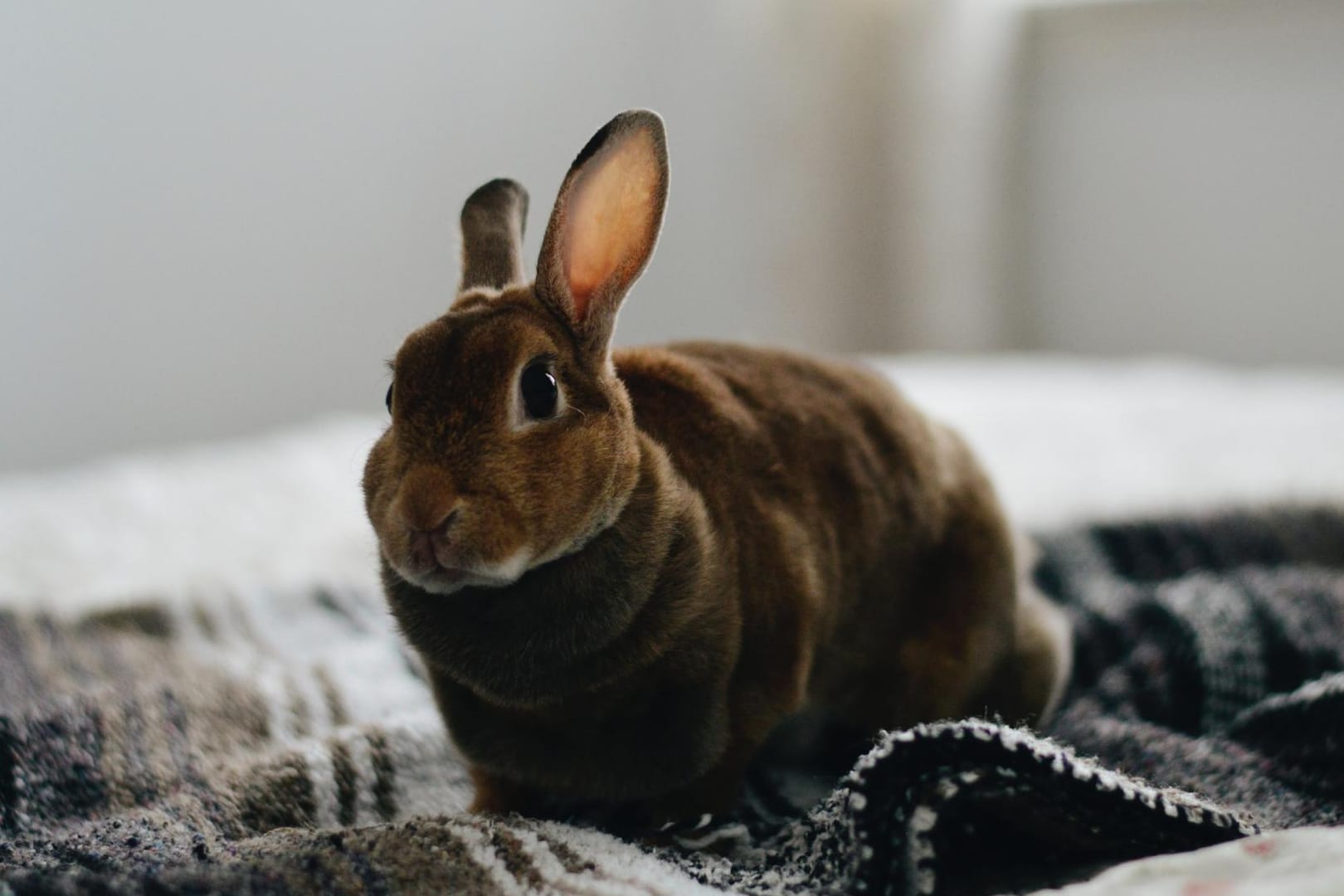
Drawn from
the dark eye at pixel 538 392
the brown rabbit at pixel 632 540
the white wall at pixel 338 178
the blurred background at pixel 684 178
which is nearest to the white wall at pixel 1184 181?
the blurred background at pixel 684 178

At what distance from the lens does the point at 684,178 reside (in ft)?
11.4

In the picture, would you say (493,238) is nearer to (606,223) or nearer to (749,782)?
(606,223)

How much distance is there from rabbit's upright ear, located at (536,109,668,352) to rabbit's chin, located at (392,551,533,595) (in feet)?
0.59

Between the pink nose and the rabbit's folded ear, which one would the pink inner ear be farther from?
the pink nose

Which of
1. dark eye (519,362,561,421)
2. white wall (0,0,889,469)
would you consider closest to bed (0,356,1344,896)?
dark eye (519,362,561,421)

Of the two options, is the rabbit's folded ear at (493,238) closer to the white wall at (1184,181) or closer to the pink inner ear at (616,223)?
the pink inner ear at (616,223)

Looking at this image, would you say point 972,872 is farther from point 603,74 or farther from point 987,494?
point 603,74

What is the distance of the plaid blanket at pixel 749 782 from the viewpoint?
0.78 meters

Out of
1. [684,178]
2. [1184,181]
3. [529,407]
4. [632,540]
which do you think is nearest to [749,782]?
[632,540]

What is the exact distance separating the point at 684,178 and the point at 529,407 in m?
2.74

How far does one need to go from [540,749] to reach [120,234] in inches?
94.4

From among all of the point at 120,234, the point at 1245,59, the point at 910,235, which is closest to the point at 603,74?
the point at 910,235

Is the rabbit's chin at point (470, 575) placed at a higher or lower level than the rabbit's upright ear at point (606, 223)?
lower

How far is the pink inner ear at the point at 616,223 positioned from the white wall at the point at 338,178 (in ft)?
6.53
